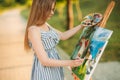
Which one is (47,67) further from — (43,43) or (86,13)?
(86,13)

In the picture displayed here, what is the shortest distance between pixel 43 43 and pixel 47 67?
215mm

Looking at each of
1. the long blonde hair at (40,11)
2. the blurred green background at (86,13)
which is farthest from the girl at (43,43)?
the blurred green background at (86,13)

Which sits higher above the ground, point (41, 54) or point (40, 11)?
point (40, 11)

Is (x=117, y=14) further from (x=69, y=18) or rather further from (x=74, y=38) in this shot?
(x=69, y=18)

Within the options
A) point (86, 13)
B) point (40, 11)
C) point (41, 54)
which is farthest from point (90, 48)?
point (86, 13)

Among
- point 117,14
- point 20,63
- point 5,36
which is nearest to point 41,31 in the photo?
point 117,14

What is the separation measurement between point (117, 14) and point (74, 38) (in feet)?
11.1

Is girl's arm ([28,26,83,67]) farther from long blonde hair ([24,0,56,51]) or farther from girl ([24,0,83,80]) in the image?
long blonde hair ([24,0,56,51])

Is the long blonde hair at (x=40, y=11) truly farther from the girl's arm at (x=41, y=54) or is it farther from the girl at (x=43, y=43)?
the girl's arm at (x=41, y=54)

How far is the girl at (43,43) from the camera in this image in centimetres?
255

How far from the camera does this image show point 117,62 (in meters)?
4.54

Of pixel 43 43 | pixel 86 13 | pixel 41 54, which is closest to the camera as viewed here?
pixel 41 54

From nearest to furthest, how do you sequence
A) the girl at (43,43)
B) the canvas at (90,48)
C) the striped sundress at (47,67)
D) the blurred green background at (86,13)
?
1. the canvas at (90,48)
2. the girl at (43,43)
3. the striped sundress at (47,67)
4. the blurred green background at (86,13)

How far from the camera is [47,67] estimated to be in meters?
2.76
